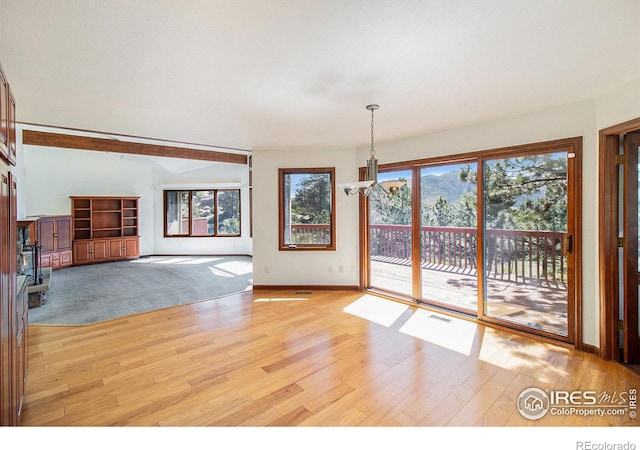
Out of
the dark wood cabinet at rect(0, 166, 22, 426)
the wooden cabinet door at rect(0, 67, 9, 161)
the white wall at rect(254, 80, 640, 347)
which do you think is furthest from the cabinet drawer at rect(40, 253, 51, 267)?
the wooden cabinet door at rect(0, 67, 9, 161)

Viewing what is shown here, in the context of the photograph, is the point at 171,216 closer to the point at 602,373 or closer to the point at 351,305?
the point at 351,305

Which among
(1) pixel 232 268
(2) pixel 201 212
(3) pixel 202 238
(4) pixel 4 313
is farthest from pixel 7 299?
(2) pixel 201 212

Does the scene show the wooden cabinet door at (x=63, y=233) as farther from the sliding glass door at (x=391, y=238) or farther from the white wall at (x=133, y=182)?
the sliding glass door at (x=391, y=238)

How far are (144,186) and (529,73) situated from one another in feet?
33.6

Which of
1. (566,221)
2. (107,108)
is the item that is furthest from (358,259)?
(107,108)

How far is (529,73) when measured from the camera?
236cm

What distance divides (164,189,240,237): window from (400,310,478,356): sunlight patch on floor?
741cm

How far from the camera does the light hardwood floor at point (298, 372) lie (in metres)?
2.04

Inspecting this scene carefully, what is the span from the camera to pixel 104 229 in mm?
8727

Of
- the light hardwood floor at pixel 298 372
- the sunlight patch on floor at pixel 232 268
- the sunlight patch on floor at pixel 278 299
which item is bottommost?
the light hardwood floor at pixel 298 372

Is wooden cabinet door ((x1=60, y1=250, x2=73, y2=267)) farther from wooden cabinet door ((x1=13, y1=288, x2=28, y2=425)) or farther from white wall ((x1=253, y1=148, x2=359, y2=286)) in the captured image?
wooden cabinet door ((x1=13, y1=288, x2=28, y2=425))

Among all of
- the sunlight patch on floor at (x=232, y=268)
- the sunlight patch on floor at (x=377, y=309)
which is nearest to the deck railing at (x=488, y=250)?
the sunlight patch on floor at (x=377, y=309)

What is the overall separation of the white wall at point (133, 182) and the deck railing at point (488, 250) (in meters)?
5.97

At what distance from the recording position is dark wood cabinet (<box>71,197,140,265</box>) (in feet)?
26.9
